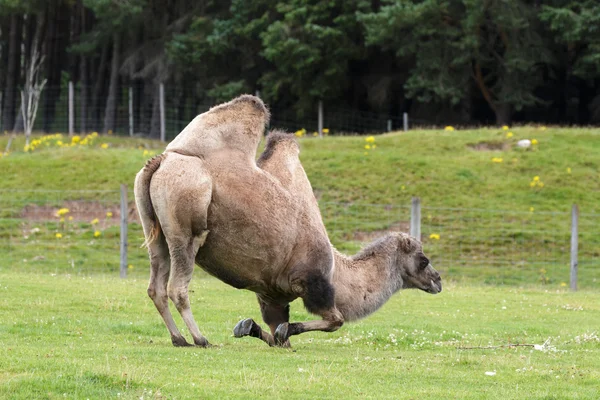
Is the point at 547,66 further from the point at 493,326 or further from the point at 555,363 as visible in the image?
the point at 555,363

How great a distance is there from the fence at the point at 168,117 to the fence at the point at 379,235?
46.0 feet

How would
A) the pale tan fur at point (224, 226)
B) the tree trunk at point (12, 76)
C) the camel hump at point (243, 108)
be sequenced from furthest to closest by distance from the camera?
the tree trunk at point (12, 76) → the camel hump at point (243, 108) → the pale tan fur at point (224, 226)

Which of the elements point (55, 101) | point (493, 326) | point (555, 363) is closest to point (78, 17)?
point (55, 101)

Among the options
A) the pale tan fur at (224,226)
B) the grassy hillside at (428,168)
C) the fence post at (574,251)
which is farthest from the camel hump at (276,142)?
the grassy hillside at (428,168)

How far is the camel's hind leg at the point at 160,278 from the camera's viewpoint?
9344 mm

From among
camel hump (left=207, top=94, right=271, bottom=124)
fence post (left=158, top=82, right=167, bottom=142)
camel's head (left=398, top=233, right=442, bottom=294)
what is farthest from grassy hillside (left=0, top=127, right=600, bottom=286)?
camel hump (left=207, top=94, right=271, bottom=124)

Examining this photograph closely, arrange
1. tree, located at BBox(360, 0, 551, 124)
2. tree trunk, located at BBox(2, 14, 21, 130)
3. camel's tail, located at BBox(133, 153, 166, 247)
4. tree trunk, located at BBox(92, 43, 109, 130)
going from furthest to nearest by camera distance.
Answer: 1. tree trunk, located at BBox(2, 14, 21, 130)
2. tree trunk, located at BBox(92, 43, 109, 130)
3. tree, located at BBox(360, 0, 551, 124)
4. camel's tail, located at BBox(133, 153, 166, 247)

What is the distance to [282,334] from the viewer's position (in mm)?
9391

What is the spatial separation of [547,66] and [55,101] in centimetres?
2209

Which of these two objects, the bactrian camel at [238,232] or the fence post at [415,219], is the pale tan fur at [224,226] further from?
the fence post at [415,219]

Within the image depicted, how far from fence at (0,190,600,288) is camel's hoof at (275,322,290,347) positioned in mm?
11715

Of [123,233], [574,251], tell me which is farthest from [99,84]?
[574,251]

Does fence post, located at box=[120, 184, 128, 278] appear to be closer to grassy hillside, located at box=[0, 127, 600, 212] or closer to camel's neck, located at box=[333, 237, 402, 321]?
grassy hillside, located at box=[0, 127, 600, 212]

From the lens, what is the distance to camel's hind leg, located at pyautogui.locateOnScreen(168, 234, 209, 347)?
909 centimetres
